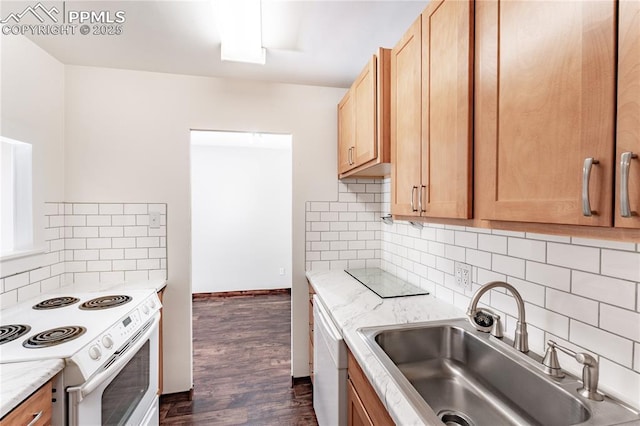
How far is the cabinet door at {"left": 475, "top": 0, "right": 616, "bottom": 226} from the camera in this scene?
574 mm

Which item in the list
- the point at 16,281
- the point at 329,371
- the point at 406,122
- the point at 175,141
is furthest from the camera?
the point at 175,141

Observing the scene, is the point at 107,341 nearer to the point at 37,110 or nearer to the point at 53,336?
the point at 53,336

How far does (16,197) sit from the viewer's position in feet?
5.58

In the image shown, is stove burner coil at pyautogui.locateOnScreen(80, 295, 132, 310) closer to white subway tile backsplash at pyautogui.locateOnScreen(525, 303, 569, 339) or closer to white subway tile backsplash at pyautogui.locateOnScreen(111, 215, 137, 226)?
white subway tile backsplash at pyautogui.locateOnScreen(111, 215, 137, 226)

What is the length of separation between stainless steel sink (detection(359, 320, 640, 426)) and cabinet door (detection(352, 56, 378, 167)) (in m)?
0.96

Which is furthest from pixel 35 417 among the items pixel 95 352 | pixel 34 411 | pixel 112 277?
pixel 112 277

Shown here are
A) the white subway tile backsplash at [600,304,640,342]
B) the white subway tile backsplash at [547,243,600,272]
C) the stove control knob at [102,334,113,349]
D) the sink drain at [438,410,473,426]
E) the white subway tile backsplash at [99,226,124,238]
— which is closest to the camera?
the white subway tile backsplash at [600,304,640,342]

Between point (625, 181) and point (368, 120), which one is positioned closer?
point (625, 181)

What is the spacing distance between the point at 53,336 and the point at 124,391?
1.39 feet

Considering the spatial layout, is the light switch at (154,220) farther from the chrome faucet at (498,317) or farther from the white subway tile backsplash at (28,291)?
the chrome faucet at (498,317)

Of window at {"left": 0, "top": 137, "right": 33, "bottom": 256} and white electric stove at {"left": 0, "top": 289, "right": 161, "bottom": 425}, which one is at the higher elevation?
window at {"left": 0, "top": 137, "right": 33, "bottom": 256}

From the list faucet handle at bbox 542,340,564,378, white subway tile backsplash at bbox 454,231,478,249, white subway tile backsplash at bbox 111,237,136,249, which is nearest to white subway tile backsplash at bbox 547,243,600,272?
faucet handle at bbox 542,340,564,378

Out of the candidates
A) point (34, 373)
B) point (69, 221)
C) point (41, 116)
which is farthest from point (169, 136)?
point (34, 373)

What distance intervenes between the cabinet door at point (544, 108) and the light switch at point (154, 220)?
212 cm
